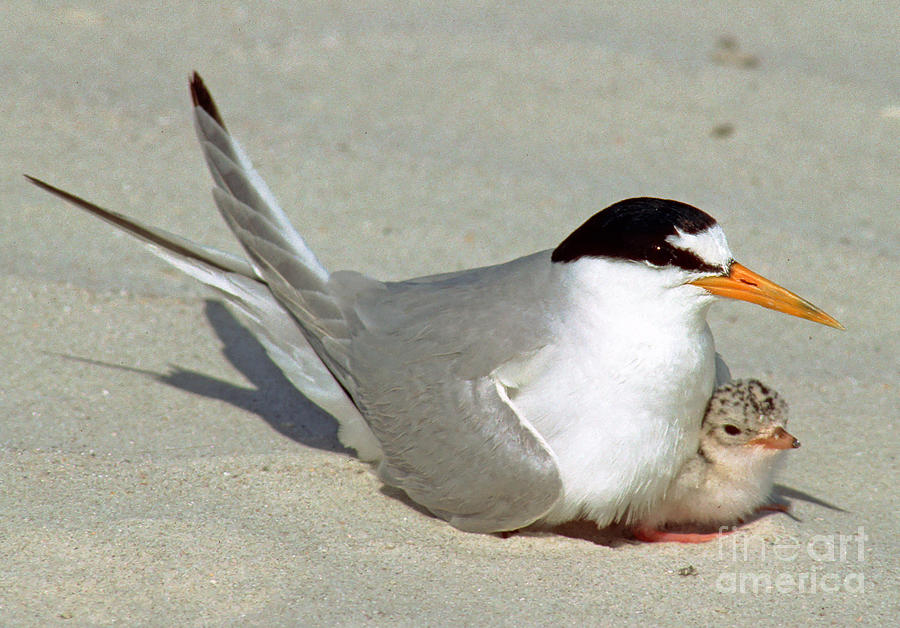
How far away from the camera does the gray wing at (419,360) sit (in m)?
3.23

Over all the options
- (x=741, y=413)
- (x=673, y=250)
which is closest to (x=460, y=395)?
(x=673, y=250)

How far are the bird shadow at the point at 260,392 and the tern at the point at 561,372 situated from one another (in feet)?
1.75

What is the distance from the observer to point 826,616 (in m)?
3.05

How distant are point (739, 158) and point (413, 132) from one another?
175 centimetres

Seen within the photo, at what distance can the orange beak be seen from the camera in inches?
125

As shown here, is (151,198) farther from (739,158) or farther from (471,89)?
(739,158)

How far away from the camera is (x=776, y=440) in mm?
3475

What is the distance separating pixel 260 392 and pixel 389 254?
115 centimetres

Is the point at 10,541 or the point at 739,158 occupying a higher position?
the point at 739,158

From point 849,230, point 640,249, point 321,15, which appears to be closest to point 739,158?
point 849,230

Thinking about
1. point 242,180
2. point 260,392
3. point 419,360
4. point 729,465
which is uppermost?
point 242,180

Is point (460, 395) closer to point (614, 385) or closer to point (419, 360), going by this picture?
point (419, 360)

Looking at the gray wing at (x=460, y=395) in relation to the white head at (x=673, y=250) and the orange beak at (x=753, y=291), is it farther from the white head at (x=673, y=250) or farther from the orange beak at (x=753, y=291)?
the orange beak at (x=753, y=291)

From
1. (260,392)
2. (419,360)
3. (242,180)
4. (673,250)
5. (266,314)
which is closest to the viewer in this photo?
(673,250)
